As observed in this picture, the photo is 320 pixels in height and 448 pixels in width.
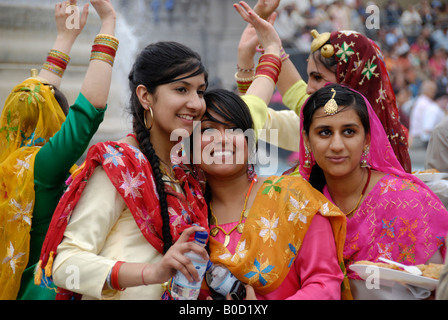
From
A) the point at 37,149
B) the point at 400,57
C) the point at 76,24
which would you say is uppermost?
the point at 400,57

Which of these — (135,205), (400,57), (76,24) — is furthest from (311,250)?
(400,57)

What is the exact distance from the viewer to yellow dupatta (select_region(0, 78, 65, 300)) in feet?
8.65

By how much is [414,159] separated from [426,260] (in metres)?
8.66

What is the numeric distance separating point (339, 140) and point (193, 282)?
36.6 inches

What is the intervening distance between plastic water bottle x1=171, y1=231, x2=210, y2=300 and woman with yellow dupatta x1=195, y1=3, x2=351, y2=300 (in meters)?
0.26

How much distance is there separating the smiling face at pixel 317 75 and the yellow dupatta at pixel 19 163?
1434mm

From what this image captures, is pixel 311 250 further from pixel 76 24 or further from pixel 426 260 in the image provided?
pixel 76 24

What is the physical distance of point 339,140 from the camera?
2.48 metres

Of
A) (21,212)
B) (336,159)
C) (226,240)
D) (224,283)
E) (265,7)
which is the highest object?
(265,7)

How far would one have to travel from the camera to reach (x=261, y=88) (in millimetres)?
2975

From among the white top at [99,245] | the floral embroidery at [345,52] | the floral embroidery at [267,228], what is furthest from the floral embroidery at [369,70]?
the white top at [99,245]

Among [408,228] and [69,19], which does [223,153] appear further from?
[69,19]

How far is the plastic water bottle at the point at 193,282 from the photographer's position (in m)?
1.97

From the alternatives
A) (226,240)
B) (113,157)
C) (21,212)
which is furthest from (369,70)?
(21,212)
